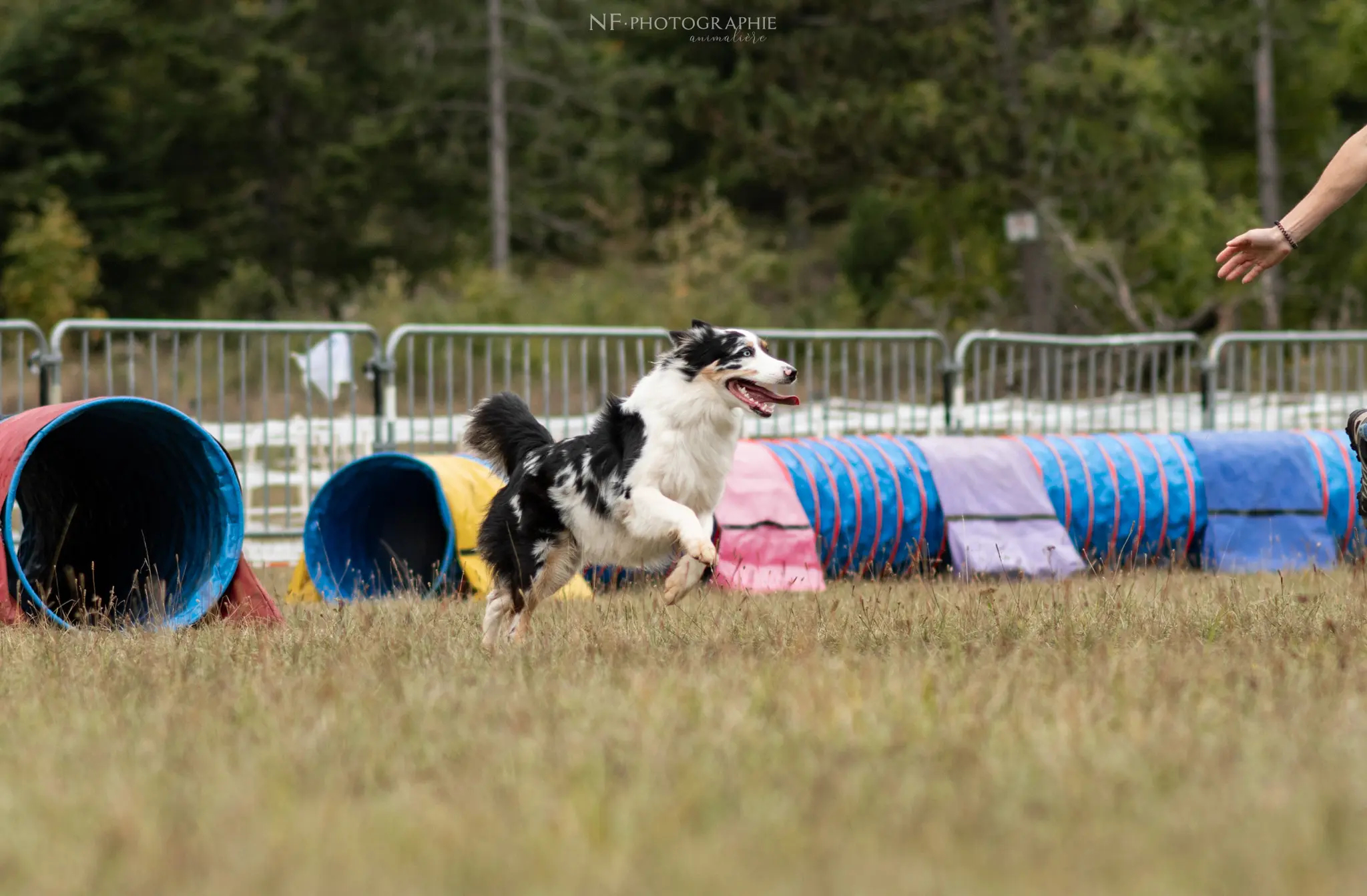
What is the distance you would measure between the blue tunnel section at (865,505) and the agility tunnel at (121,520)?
3.47m

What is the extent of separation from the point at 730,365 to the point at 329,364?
17.7 feet

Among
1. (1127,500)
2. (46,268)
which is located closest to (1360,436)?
(1127,500)

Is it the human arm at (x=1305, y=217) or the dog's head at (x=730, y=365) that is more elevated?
the human arm at (x=1305, y=217)

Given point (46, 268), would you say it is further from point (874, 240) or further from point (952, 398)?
point (952, 398)

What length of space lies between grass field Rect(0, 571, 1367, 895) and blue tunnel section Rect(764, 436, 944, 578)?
3.55m

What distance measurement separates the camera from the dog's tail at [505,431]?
21.1 ft

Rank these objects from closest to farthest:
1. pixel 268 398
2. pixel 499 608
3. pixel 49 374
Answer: pixel 499 608 < pixel 49 374 < pixel 268 398

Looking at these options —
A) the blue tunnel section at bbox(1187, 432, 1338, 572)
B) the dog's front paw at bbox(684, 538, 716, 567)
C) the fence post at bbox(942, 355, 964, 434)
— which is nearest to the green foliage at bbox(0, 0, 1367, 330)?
the fence post at bbox(942, 355, 964, 434)

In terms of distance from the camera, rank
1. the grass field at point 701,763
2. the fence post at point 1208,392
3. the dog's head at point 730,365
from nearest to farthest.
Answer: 1. the grass field at point 701,763
2. the dog's head at point 730,365
3. the fence post at point 1208,392

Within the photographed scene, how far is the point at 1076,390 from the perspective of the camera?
14.1 m

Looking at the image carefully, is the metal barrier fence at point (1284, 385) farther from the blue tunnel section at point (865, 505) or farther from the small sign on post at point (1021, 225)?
the small sign on post at point (1021, 225)

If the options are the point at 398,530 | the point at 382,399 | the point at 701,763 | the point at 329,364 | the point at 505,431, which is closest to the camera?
the point at 701,763

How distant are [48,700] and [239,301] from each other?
25.6 m

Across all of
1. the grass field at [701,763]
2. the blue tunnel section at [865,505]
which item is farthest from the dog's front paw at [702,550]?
the blue tunnel section at [865,505]
